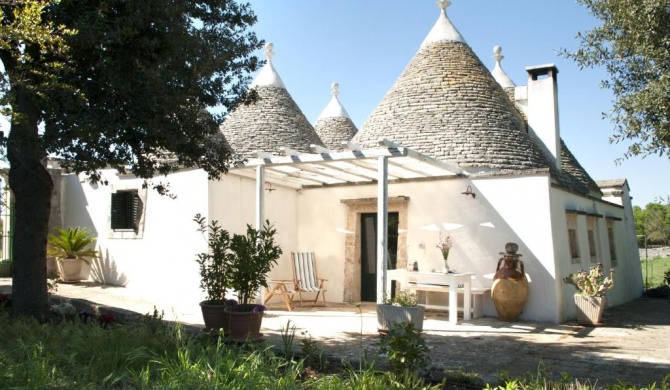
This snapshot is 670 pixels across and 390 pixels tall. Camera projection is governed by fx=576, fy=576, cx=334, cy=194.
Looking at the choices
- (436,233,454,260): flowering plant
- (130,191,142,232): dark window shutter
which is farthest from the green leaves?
(130,191,142,232): dark window shutter

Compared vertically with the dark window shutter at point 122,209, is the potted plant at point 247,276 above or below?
below

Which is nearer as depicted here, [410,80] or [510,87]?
[410,80]

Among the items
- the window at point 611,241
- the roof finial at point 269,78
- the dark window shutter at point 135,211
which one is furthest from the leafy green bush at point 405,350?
the roof finial at point 269,78

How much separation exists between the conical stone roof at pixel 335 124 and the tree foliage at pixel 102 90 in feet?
39.7

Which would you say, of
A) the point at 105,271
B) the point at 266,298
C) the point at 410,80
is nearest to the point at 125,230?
the point at 105,271

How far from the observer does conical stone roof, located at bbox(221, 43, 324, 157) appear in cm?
1423

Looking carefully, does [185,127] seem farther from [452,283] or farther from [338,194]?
[338,194]

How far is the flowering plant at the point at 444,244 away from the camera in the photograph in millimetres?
10633

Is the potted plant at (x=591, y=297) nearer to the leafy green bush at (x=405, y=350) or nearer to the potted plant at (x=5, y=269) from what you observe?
the leafy green bush at (x=405, y=350)

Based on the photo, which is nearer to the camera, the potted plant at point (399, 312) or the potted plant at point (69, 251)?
the potted plant at point (399, 312)

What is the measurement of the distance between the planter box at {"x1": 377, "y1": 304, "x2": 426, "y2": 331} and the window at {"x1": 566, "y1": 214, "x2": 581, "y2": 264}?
16.8ft

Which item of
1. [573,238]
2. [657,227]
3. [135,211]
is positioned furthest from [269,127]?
[657,227]

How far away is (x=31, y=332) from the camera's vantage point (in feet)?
18.5

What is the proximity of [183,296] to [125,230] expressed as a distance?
2.84 metres
